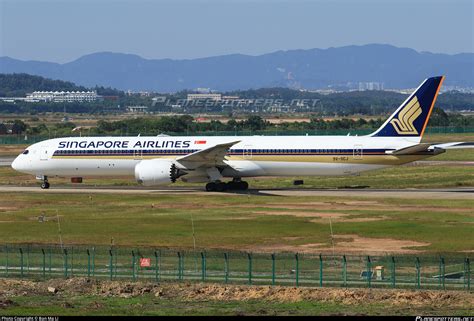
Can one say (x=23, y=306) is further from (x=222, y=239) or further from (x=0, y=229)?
(x=0, y=229)

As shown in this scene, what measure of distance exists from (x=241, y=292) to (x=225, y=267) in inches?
107

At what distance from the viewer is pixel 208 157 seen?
79.1 m

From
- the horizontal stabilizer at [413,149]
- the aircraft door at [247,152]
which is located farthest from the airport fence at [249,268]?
the aircraft door at [247,152]

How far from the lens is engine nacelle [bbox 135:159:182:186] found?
78.6 m

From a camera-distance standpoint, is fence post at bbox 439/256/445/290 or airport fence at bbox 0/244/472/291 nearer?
fence post at bbox 439/256/445/290

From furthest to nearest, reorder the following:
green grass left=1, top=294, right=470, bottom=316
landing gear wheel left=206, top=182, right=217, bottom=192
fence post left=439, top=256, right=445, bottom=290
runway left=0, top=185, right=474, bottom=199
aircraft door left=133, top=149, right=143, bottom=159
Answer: aircraft door left=133, top=149, right=143, bottom=159
landing gear wheel left=206, top=182, right=217, bottom=192
runway left=0, top=185, right=474, bottom=199
fence post left=439, top=256, right=445, bottom=290
green grass left=1, top=294, right=470, bottom=316

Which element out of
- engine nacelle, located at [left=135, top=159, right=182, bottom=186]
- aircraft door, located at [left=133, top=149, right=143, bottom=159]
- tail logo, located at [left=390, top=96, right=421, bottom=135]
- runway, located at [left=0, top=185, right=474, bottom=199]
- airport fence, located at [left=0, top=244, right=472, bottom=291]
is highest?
tail logo, located at [left=390, top=96, right=421, bottom=135]

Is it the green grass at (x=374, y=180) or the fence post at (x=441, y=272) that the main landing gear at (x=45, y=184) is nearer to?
the green grass at (x=374, y=180)

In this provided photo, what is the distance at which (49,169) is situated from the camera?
3349 inches

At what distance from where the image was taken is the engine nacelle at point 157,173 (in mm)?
78562

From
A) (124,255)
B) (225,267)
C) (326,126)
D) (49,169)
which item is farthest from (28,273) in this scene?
(326,126)

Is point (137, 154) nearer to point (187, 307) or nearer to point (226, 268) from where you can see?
point (226, 268)

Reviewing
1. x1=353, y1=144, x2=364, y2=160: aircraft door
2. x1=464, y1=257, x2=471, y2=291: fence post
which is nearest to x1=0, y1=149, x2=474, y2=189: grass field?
x1=353, y1=144, x2=364, y2=160: aircraft door

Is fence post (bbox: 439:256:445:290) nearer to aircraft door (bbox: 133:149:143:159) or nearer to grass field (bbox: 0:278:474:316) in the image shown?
grass field (bbox: 0:278:474:316)
